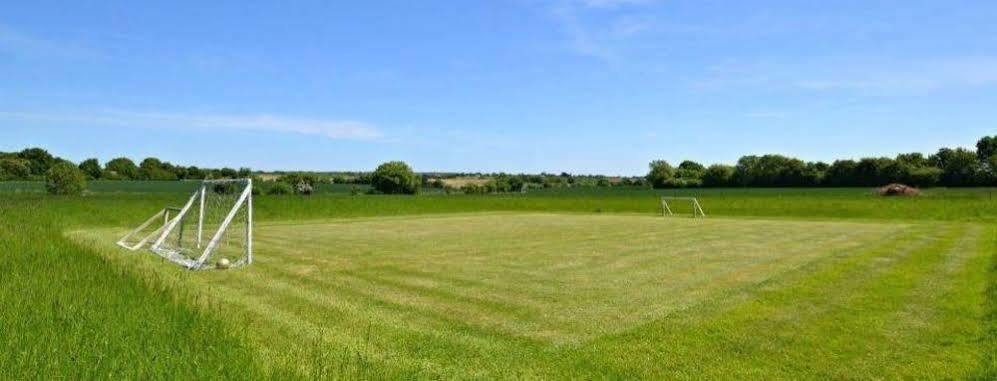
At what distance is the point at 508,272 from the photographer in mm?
15469

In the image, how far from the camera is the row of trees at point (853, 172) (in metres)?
80.6

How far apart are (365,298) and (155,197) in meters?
39.4

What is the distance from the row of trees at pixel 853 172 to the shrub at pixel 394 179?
4669 cm

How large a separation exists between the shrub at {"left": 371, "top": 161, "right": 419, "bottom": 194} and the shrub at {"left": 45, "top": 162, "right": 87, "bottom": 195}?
4734 centimetres

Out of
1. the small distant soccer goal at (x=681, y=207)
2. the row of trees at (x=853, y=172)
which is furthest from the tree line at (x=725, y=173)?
the small distant soccer goal at (x=681, y=207)

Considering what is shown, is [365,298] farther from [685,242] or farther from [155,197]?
[155,197]

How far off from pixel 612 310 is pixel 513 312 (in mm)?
1821

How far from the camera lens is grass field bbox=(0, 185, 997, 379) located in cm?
683

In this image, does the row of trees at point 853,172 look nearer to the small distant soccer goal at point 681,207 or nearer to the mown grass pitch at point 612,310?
the small distant soccer goal at point 681,207

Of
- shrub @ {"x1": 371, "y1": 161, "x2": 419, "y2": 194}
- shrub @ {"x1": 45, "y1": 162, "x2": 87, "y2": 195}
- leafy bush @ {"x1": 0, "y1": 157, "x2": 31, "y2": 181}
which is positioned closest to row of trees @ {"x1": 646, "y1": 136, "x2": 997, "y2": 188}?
shrub @ {"x1": 371, "y1": 161, "x2": 419, "y2": 194}

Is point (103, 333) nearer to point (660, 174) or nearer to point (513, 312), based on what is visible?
point (513, 312)

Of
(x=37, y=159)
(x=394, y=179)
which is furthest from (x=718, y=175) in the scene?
(x=37, y=159)

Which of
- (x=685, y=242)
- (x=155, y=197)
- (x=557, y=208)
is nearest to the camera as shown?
(x=685, y=242)

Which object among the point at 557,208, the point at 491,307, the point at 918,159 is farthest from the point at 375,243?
the point at 918,159
